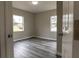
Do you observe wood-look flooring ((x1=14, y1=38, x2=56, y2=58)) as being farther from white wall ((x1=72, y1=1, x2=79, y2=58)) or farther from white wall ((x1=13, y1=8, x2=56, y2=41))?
white wall ((x1=72, y1=1, x2=79, y2=58))

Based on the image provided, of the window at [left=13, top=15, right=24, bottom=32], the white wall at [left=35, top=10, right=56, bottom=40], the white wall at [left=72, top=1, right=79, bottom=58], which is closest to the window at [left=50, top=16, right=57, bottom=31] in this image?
the white wall at [left=35, top=10, right=56, bottom=40]

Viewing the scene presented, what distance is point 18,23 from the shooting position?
6.30 m

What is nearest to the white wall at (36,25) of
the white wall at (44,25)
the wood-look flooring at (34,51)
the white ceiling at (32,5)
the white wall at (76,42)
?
the white wall at (44,25)

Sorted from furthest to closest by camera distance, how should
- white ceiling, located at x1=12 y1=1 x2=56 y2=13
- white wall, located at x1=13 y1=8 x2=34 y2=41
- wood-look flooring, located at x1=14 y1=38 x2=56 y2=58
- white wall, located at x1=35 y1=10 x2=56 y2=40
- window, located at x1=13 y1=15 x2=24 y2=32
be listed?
white wall, located at x1=35 y1=10 x2=56 y2=40 < white wall, located at x1=13 y1=8 x2=34 y2=41 < window, located at x1=13 y1=15 x2=24 y2=32 < white ceiling, located at x1=12 y1=1 x2=56 y2=13 < wood-look flooring, located at x1=14 y1=38 x2=56 y2=58

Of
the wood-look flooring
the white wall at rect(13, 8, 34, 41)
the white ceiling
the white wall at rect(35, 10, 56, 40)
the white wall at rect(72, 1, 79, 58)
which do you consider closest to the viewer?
the white wall at rect(72, 1, 79, 58)

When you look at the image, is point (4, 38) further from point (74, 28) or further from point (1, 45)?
point (74, 28)

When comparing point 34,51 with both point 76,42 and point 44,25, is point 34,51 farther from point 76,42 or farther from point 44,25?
point 44,25

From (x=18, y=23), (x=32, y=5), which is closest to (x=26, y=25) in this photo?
(x=18, y=23)

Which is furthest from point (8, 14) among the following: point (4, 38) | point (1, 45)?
point (1, 45)

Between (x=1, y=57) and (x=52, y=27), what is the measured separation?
531cm

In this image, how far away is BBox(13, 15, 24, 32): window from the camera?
235 inches

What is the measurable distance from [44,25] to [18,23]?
233 centimetres

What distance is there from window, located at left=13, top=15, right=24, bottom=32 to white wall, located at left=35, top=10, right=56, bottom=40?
1.72m

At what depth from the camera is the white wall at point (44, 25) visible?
668cm
